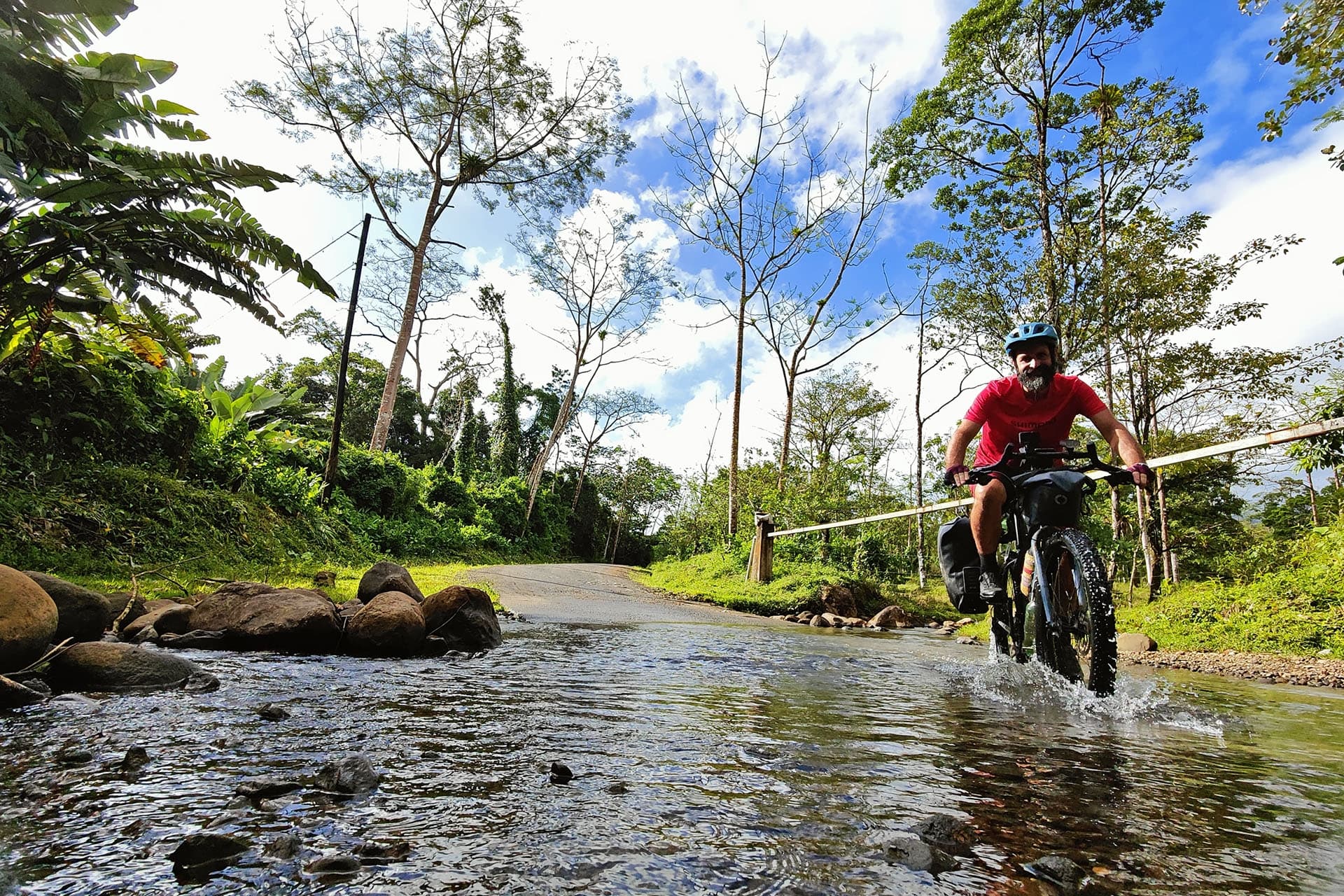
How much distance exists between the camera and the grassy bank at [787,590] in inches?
488

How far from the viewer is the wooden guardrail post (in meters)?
14.0

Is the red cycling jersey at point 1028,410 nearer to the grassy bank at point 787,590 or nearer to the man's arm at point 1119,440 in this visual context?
the man's arm at point 1119,440

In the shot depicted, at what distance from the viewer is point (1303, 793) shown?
1.89m

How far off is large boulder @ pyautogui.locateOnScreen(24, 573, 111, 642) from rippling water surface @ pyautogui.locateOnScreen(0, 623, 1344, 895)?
2.69 feet

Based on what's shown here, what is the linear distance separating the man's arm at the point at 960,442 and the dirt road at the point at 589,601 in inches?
190

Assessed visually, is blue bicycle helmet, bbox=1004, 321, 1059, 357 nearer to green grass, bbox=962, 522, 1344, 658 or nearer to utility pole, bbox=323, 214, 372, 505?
green grass, bbox=962, 522, 1344, 658

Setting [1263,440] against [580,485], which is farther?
[580,485]

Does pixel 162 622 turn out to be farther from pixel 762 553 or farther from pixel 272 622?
pixel 762 553

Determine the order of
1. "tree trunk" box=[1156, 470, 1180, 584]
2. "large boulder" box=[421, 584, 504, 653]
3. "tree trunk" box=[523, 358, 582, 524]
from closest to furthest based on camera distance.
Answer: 1. "large boulder" box=[421, 584, 504, 653]
2. "tree trunk" box=[1156, 470, 1180, 584]
3. "tree trunk" box=[523, 358, 582, 524]

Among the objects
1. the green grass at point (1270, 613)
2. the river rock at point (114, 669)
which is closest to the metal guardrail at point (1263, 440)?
the river rock at point (114, 669)

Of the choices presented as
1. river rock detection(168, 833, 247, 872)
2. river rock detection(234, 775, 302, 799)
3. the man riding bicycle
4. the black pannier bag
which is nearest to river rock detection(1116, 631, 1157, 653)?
the black pannier bag

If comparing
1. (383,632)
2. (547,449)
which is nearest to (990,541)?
(383,632)

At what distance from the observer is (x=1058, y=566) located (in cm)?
331

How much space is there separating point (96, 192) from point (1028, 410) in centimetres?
826
